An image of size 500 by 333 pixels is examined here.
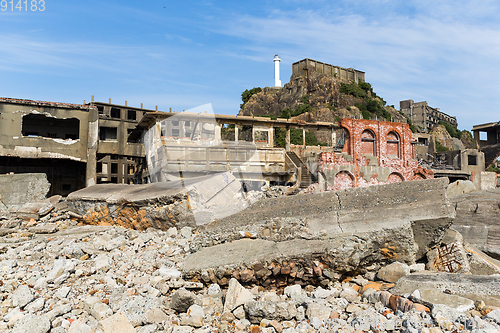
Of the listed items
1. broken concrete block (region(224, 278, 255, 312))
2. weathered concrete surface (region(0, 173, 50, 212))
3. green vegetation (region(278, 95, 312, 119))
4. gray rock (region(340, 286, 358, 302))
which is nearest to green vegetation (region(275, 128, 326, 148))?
green vegetation (region(278, 95, 312, 119))

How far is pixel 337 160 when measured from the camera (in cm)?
1691

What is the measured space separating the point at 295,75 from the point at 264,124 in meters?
32.8

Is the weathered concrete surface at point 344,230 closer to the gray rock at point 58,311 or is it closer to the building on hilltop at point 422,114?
the gray rock at point 58,311

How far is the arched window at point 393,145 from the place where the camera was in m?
19.5

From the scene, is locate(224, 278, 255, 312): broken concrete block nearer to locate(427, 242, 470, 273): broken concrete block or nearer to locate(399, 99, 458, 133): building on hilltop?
locate(427, 242, 470, 273): broken concrete block

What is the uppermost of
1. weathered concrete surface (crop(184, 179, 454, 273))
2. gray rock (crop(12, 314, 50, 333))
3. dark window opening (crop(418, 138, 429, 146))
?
dark window opening (crop(418, 138, 429, 146))

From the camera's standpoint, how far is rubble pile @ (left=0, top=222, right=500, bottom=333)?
10.3 feet

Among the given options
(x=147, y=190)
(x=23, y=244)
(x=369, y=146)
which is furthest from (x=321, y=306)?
(x=369, y=146)

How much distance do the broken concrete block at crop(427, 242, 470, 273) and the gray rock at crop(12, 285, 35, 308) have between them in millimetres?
5165

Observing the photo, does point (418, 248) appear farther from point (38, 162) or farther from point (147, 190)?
point (38, 162)

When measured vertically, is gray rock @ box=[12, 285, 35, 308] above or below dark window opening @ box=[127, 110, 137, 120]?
below

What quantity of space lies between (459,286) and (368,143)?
16454 millimetres

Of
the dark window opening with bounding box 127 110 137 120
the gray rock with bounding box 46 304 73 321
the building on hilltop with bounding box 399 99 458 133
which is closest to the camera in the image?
the gray rock with bounding box 46 304 73 321

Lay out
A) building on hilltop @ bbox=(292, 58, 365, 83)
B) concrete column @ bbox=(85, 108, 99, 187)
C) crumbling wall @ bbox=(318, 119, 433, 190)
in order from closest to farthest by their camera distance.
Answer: crumbling wall @ bbox=(318, 119, 433, 190) → concrete column @ bbox=(85, 108, 99, 187) → building on hilltop @ bbox=(292, 58, 365, 83)
